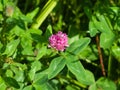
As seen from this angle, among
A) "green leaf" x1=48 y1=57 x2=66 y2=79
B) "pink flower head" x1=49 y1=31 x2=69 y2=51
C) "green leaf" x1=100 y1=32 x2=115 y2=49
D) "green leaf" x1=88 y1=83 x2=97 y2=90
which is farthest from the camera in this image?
"green leaf" x1=88 y1=83 x2=97 y2=90

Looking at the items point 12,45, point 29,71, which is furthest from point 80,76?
point 12,45

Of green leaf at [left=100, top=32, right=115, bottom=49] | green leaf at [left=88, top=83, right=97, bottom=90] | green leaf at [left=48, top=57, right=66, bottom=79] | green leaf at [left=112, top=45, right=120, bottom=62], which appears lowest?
green leaf at [left=88, top=83, right=97, bottom=90]

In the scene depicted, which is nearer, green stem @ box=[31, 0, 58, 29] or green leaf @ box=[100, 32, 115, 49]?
green leaf @ box=[100, 32, 115, 49]

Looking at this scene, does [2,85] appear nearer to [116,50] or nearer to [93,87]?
[93,87]

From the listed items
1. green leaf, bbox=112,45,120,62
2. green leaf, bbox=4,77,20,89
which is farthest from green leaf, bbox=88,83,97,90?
green leaf, bbox=4,77,20,89

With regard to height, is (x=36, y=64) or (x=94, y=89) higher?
(x=36, y=64)

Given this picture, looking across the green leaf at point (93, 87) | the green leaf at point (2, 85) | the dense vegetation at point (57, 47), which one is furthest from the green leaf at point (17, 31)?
the green leaf at point (93, 87)

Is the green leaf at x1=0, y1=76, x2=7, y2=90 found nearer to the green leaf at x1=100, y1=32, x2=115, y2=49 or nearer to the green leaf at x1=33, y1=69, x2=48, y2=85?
the green leaf at x1=33, y1=69, x2=48, y2=85

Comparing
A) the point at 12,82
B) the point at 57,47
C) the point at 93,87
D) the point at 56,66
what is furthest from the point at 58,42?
the point at 93,87

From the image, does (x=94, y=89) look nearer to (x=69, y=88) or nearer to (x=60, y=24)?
(x=69, y=88)
